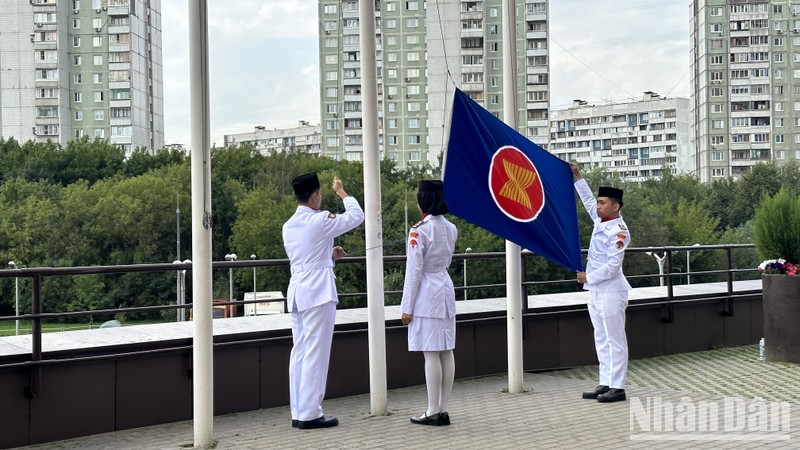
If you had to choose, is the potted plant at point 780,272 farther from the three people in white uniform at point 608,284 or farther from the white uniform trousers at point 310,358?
the white uniform trousers at point 310,358

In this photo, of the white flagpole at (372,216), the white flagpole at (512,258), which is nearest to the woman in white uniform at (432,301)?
the white flagpole at (372,216)

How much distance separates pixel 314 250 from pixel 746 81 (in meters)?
113

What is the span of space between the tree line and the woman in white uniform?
62.0 metres

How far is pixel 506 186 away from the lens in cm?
848

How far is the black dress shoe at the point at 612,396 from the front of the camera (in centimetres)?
912

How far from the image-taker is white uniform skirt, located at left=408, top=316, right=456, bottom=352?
8.01 meters

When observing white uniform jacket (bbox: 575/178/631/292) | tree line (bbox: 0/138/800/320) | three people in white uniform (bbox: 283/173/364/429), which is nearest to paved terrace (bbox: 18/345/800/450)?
three people in white uniform (bbox: 283/173/364/429)

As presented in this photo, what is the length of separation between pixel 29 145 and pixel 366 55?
3387 inches

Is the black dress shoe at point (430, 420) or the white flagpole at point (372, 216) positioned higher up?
the white flagpole at point (372, 216)

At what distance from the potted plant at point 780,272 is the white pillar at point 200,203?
763 centimetres

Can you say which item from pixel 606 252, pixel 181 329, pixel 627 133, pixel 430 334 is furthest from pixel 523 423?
pixel 627 133

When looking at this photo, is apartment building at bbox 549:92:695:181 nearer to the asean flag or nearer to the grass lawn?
the grass lawn

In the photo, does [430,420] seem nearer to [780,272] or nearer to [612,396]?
[612,396]

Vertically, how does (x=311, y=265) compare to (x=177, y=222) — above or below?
below
